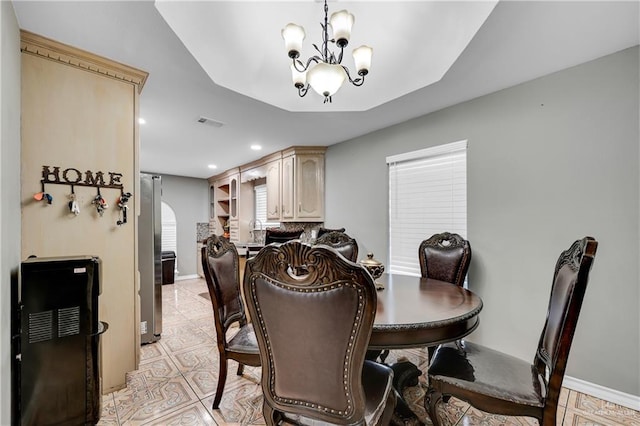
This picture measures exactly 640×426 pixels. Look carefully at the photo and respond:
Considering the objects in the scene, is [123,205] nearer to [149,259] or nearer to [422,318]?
[149,259]

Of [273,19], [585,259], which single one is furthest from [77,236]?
[585,259]

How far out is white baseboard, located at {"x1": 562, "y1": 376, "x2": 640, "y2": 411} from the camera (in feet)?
6.18

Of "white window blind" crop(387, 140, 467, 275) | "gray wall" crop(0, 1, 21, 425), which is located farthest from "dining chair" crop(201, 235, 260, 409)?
"white window blind" crop(387, 140, 467, 275)

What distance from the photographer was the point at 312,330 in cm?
101

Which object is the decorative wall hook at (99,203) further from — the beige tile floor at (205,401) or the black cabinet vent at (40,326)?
the beige tile floor at (205,401)

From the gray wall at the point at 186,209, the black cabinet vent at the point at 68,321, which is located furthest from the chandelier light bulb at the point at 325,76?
the gray wall at the point at 186,209

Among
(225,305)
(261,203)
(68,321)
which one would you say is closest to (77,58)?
(68,321)

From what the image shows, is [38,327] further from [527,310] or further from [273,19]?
[527,310]

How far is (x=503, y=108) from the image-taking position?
8.25 ft

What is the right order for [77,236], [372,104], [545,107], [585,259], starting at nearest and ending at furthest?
[585,259]
[77,236]
[545,107]
[372,104]

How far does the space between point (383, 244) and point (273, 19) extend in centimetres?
257

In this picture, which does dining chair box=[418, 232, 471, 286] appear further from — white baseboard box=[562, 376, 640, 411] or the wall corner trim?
the wall corner trim

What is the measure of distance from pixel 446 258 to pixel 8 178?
9.77 ft

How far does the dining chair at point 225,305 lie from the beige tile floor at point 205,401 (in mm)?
178
